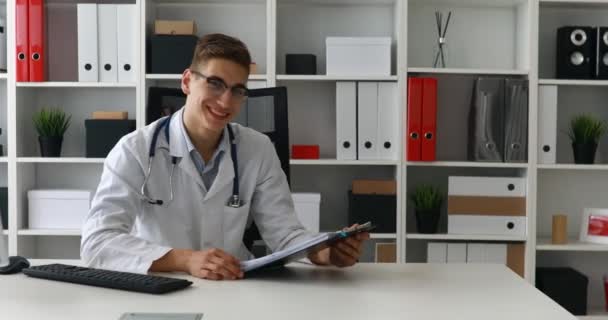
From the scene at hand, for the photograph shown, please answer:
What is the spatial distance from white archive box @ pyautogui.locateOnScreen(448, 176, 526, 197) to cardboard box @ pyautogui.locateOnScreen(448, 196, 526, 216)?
Answer: 0.06 feet

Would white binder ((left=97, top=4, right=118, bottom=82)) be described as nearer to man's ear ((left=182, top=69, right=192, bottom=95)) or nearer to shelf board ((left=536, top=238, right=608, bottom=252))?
man's ear ((left=182, top=69, right=192, bottom=95))

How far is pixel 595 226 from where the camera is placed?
11.2 feet

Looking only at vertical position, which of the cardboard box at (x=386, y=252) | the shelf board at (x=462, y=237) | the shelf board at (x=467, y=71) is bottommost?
the cardboard box at (x=386, y=252)

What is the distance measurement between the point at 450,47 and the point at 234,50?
2.02m

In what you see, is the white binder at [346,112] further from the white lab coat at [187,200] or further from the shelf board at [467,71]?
the white lab coat at [187,200]

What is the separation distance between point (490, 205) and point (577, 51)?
0.84 m

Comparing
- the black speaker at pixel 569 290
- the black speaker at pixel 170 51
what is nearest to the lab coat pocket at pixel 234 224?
the black speaker at pixel 170 51

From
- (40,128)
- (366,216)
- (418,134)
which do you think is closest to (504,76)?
(418,134)

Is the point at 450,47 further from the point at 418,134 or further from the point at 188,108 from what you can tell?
the point at 188,108

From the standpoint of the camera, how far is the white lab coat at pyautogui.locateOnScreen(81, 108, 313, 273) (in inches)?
69.9

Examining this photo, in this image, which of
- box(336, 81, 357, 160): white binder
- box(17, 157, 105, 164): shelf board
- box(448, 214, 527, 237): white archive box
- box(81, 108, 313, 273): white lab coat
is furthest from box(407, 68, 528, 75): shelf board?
box(17, 157, 105, 164): shelf board

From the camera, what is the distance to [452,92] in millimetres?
3316

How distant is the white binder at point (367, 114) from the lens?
3.30 meters

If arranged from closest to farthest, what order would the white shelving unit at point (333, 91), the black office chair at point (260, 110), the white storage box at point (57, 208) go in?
the black office chair at point (260, 110)
the white storage box at point (57, 208)
the white shelving unit at point (333, 91)
